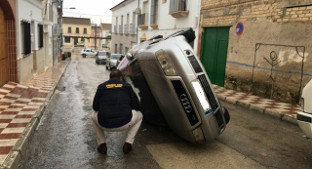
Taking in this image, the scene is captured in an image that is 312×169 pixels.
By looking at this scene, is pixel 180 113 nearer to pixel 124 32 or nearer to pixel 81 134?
pixel 81 134

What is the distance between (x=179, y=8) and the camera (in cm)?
1645

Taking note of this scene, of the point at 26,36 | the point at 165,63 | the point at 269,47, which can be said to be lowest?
the point at 165,63

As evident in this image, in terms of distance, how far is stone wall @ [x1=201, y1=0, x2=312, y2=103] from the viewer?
868 cm

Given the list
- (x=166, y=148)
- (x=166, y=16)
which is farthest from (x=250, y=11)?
(x=166, y=16)

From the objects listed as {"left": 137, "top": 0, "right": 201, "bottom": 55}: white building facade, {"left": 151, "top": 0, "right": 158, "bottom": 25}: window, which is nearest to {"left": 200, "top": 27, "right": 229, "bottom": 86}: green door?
{"left": 137, "top": 0, "right": 201, "bottom": 55}: white building facade

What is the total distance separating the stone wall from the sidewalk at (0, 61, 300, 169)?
58 centimetres

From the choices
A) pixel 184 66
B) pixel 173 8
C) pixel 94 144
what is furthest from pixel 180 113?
pixel 173 8

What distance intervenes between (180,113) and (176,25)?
13.5m

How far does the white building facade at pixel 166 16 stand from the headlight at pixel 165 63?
34.6ft

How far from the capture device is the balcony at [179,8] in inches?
629

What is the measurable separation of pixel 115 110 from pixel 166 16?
51.3 ft

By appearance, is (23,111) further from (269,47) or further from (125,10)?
(125,10)

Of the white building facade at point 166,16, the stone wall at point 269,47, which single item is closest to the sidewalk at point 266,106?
the stone wall at point 269,47

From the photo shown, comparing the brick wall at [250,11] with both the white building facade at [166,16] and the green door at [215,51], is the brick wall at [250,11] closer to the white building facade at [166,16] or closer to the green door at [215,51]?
the green door at [215,51]
